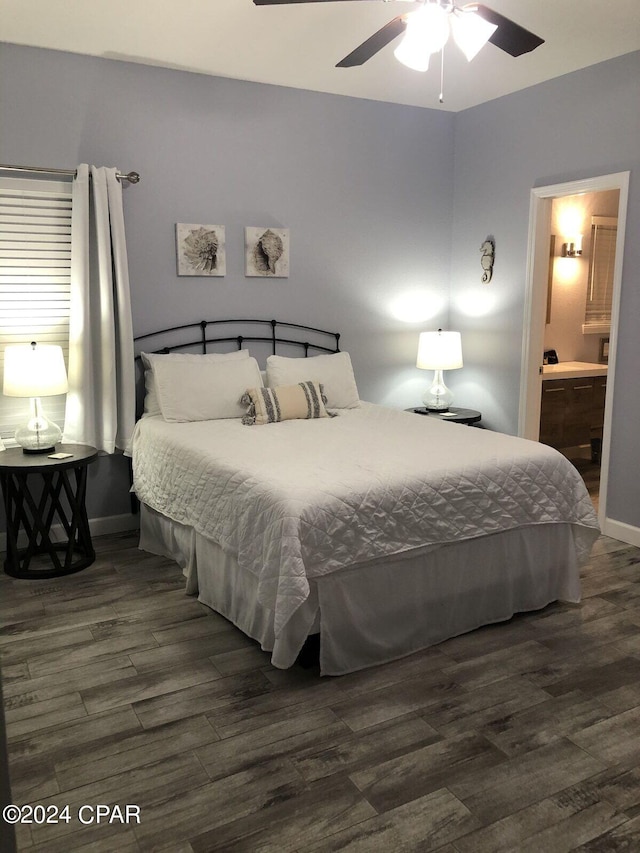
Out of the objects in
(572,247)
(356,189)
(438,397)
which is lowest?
(438,397)

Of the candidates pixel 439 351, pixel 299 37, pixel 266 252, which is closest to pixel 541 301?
pixel 439 351

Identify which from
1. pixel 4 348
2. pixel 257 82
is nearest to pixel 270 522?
pixel 4 348

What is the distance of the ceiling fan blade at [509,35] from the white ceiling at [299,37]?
62 centimetres

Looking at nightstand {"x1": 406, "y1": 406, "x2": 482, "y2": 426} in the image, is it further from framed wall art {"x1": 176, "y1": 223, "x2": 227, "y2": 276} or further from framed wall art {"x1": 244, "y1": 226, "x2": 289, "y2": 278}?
framed wall art {"x1": 176, "y1": 223, "x2": 227, "y2": 276}

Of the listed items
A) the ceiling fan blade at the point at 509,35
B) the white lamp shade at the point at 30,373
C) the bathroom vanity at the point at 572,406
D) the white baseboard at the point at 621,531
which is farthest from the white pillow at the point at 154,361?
the bathroom vanity at the point at 572,406

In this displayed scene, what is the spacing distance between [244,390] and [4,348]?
4.39ft

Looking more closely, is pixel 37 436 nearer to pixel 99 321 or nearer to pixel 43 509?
pixel 43 509

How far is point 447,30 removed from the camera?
8.77 ft

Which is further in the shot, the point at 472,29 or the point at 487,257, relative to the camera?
the point at 487,257

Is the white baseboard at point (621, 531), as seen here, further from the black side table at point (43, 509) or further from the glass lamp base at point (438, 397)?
the black side table at point (43, 509)

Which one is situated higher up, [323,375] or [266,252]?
[266,252]

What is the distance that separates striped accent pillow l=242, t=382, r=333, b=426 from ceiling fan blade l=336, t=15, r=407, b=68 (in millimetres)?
1814

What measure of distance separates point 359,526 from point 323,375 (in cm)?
193

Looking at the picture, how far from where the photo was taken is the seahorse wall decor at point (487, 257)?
500 cm
